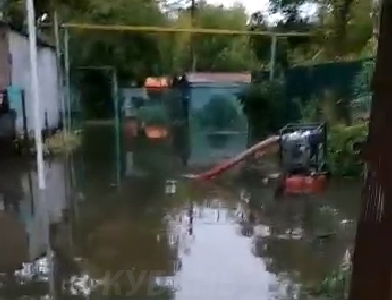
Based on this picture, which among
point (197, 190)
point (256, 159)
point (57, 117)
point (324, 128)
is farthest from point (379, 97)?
point (57, 117)

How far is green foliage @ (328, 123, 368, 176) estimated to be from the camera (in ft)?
3.28

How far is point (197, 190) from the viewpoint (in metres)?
1.55

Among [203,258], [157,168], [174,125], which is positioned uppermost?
[174,125]

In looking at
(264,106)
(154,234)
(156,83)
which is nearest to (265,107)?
(264,106)

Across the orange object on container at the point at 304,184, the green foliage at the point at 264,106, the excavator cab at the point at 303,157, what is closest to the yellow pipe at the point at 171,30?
the green foliage at the point at 264,106

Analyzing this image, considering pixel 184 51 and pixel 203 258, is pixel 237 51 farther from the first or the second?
pixel 203 258

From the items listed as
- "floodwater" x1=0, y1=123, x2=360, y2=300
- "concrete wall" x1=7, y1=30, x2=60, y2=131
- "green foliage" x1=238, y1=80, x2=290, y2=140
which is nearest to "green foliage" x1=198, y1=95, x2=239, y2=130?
"green foliage" x1=238, y1=80, x2=290, y2=140

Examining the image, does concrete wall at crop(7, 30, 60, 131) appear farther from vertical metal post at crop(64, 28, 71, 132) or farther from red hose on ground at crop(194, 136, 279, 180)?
red hose on ground at crop(194, 136, 279, 180)

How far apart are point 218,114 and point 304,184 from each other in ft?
0.93

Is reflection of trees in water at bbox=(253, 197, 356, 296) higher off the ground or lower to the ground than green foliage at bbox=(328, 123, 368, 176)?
lower

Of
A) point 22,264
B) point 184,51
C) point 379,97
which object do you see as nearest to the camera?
point 379,97

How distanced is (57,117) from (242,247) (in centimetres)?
60

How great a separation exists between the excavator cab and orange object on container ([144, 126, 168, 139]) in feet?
1.04

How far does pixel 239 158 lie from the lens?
1527 mm
